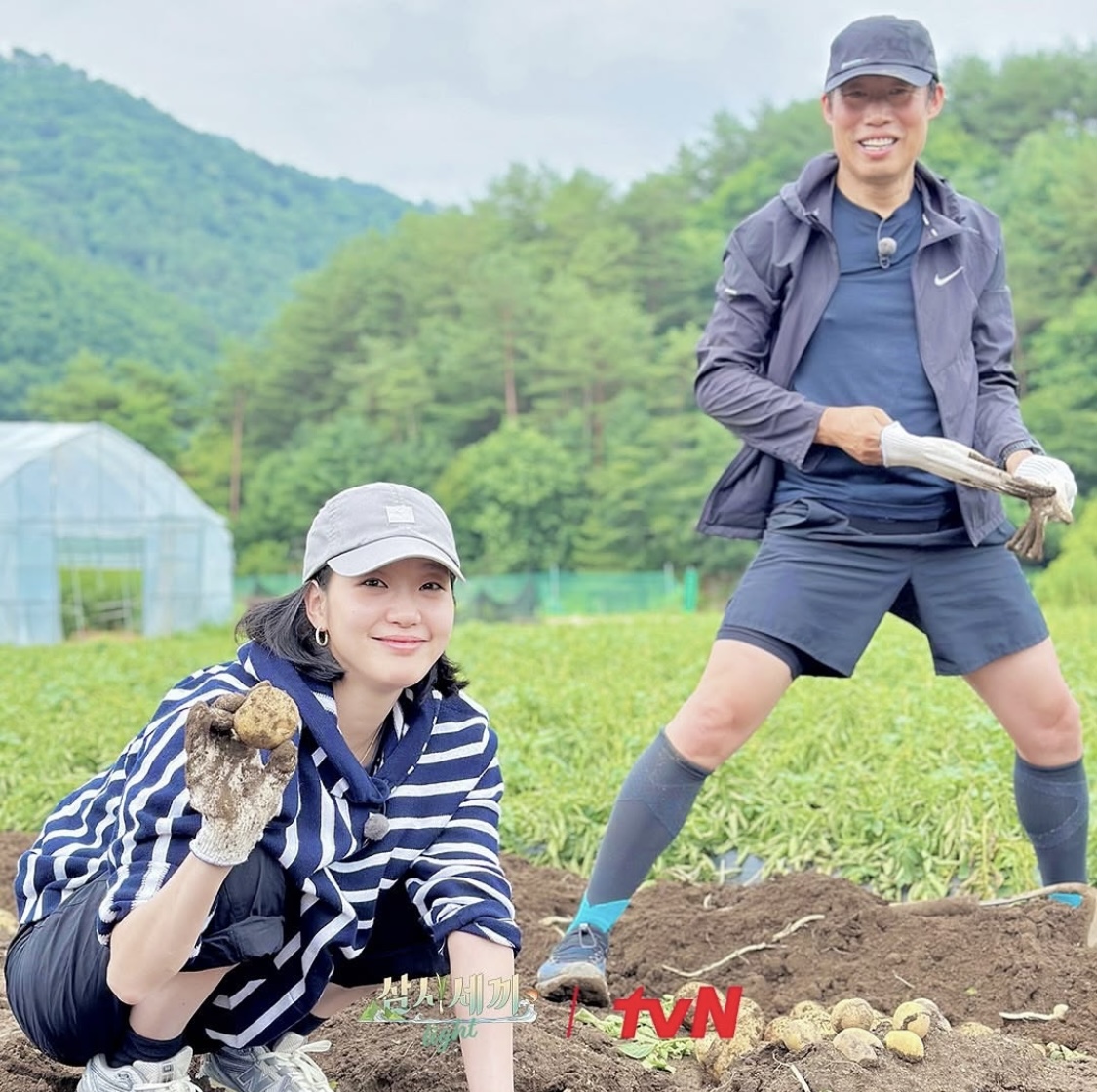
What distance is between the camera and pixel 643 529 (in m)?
35.4

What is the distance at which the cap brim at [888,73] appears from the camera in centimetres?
305

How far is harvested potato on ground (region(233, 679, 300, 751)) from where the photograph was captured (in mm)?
1791

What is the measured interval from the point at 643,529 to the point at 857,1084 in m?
33.1

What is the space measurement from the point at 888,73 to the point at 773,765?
95.9 inches

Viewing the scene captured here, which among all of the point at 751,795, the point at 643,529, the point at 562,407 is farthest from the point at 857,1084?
the point at 562,407

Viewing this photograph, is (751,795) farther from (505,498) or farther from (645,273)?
(645,273)

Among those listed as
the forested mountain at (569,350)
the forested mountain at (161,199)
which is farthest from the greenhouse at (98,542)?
the forested mountain at (161,199)

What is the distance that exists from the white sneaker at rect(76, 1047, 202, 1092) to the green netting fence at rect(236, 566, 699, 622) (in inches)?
926

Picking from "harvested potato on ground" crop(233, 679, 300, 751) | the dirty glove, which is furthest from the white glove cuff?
"harvested potato on ground" crop(233, 679, 300, 751)

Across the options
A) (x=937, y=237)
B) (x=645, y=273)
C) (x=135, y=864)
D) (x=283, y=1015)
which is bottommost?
(x=283, y=1015)

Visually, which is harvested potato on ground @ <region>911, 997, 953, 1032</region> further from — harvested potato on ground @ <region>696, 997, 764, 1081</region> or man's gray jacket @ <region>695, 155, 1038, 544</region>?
man's gray jacket @ <region>695, 155, 1038, 544</region>

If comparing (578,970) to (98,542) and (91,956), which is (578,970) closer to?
(91,956)

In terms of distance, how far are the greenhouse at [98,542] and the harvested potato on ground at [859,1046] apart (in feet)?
57.6

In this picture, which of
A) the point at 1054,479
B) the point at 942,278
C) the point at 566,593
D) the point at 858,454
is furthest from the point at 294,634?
the point at 566,593
